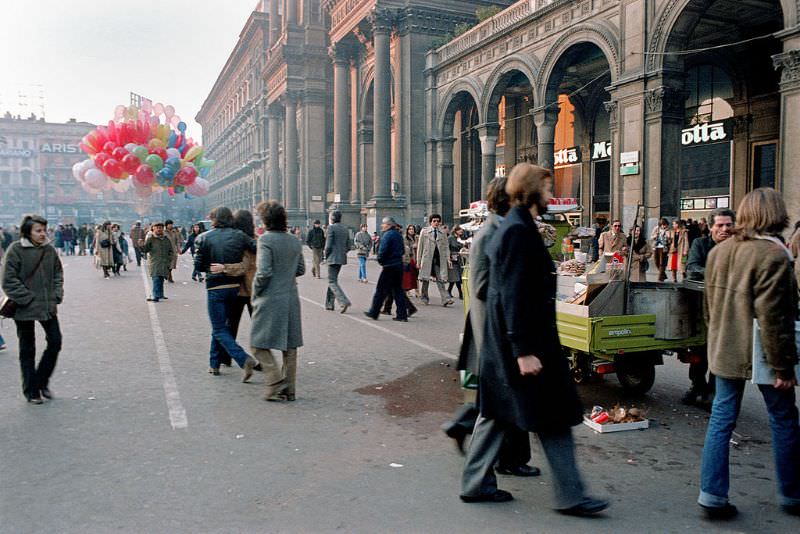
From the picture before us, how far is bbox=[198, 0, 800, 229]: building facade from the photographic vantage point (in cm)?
1861

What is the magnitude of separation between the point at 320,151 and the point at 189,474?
146 feet

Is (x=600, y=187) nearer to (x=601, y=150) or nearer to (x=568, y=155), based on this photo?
(x=601, y=150)

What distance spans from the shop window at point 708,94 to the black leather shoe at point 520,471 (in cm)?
2177

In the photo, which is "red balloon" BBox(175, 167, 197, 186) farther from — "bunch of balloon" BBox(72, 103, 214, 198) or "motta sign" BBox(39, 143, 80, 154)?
"motta sign" BBox(39, 143, 80, 154)

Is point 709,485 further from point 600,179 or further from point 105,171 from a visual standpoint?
point 600,179

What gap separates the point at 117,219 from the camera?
112 m

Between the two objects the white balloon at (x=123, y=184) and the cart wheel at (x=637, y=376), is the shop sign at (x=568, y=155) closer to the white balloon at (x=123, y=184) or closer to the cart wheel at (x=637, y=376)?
the white balloon at (x=123, y=184)

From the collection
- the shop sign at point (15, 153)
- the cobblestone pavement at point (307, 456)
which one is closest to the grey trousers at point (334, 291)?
the cobblestone pavement at point (307, 456)

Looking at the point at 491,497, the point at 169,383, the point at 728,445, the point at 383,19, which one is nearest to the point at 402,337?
the point at 169,383

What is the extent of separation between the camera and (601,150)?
95.5ft

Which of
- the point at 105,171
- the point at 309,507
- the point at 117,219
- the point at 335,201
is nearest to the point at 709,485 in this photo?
the point at 309,507

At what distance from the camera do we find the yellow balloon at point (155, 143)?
25.1m

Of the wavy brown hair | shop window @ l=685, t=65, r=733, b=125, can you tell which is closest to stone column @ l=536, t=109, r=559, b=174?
shop window @ l=685, t=65, r=733, b=125

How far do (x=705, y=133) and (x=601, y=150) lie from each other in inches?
224
